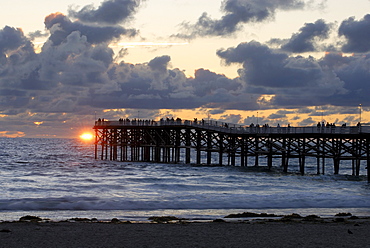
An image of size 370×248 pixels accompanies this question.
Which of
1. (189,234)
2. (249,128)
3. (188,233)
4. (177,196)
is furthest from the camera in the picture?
(249,128)

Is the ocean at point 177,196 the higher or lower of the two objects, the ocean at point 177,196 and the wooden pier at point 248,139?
the lower

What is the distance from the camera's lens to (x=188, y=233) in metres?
19.0

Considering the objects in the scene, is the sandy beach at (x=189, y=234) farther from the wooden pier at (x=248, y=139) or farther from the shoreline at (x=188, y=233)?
the wooden pier at (x=248, y=139)

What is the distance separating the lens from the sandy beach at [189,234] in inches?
674

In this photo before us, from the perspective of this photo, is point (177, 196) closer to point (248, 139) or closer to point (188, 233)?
point (188, 233)

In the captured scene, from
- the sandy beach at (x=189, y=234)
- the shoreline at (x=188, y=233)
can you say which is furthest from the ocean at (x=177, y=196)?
the sandy beach at (x=189, y=234)

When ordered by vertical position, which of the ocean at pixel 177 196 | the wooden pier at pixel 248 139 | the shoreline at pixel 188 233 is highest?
the wooden pier at pixel 248 139

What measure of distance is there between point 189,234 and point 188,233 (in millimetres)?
222

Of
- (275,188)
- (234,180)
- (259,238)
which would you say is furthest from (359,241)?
(234,180)

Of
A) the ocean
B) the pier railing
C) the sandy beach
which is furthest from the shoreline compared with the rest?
the pier railing

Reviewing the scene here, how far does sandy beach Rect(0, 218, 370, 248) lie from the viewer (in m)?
17.1

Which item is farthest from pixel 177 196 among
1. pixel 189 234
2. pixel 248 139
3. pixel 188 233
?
pixel 248 139

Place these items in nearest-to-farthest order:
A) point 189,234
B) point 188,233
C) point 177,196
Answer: point 189,234
point 188,233
point 177,196

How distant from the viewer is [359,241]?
1772 cm
